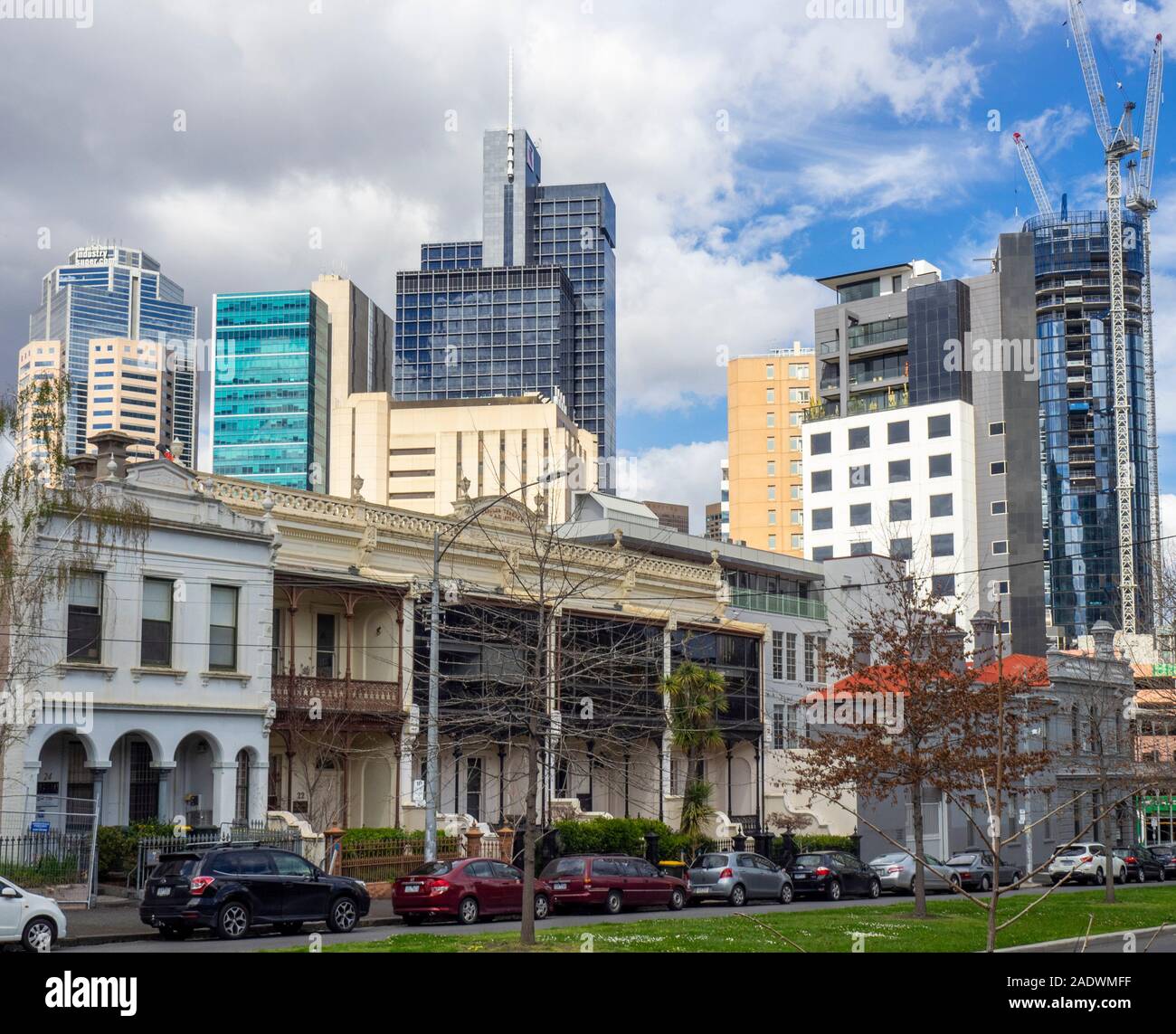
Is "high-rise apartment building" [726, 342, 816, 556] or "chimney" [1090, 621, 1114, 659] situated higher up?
"high-rise apartment building" [726, 342, 816, 556]

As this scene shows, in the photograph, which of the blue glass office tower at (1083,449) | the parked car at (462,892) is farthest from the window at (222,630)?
the blue glass office tower at (1083,449)

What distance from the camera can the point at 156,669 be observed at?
1271 inches

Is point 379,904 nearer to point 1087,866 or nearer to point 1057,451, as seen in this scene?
point 1087,866

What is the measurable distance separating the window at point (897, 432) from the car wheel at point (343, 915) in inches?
3122

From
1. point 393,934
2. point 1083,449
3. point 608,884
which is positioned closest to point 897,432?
Answer: point 608,884

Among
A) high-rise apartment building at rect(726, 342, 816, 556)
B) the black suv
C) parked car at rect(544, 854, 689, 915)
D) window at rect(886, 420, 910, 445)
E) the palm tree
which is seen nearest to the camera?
the black suv

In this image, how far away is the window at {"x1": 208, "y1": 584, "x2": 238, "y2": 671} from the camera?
33938 millimetres

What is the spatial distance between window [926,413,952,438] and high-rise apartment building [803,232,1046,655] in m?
0.08

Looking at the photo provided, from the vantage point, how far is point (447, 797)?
41.3 metres

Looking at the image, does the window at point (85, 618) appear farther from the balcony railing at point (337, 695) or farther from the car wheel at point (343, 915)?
the car wheel at point (343, 915)

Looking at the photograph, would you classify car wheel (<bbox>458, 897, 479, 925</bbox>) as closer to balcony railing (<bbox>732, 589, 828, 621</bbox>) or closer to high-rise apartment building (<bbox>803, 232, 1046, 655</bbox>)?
balcony railing (<bbox>732, 589, 828, 621</bbox>)

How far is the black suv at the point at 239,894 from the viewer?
75.5 ft

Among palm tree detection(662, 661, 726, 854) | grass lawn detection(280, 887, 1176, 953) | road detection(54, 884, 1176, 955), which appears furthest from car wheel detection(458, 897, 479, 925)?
palm tree detection(662, 661, 726, 854)
